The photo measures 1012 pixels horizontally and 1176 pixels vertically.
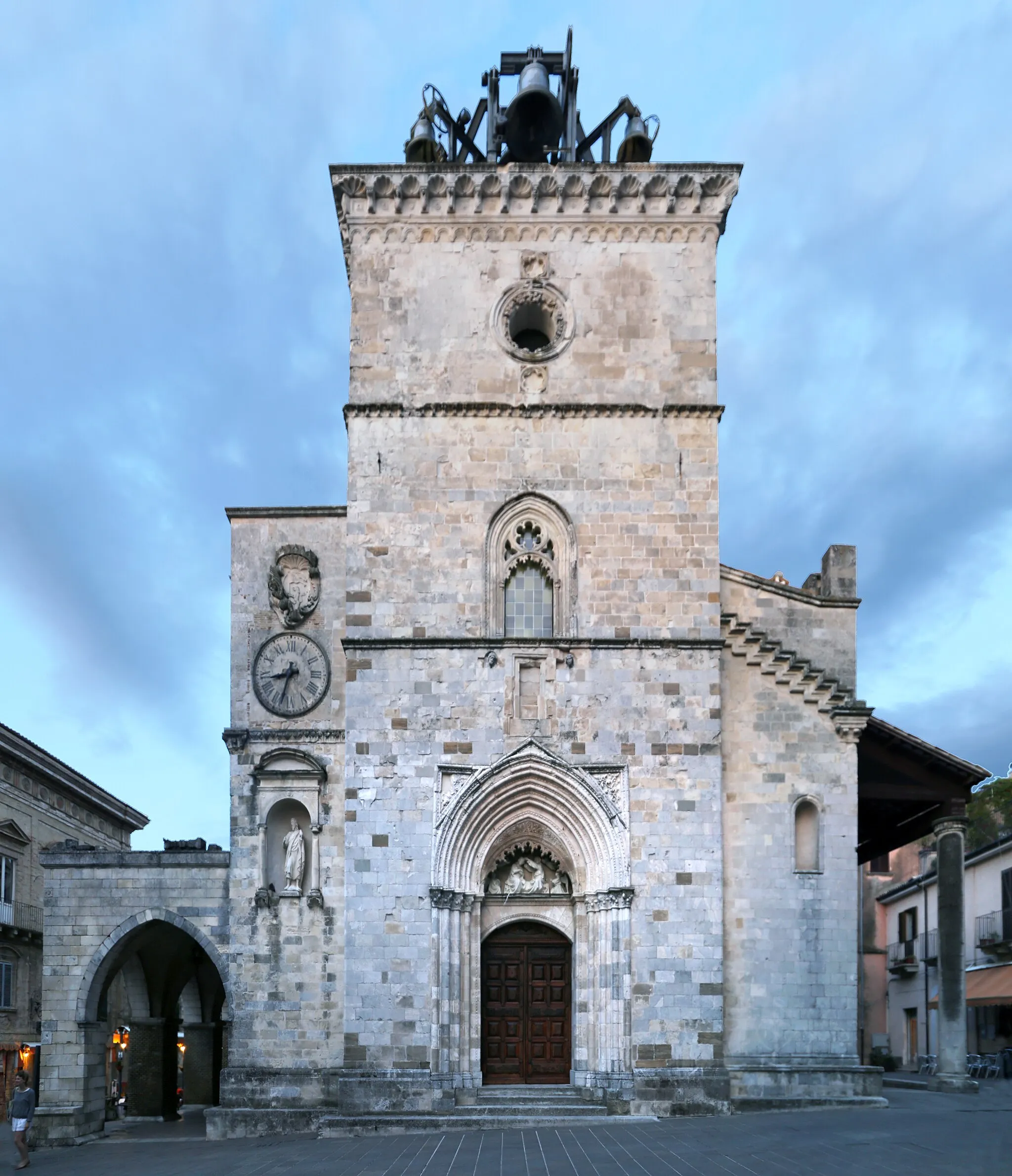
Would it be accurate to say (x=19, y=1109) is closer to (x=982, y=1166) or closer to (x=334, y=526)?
(x=334, y=526)

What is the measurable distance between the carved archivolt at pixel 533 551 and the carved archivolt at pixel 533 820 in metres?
2.42

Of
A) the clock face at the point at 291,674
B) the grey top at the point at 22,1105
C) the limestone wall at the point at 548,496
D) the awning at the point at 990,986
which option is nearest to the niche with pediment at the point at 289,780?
the clock face at the point at 291,674

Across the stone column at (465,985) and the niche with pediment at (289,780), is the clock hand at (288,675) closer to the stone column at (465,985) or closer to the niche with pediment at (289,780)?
the niche with pediment at (289,780)

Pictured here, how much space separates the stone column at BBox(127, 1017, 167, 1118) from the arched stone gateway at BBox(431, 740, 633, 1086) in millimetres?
8343

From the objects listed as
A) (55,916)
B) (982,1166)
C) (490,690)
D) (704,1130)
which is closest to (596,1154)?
(704,1130)

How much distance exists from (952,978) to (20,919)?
21.1 metres

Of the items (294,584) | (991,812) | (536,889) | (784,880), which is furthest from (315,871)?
(991,812)

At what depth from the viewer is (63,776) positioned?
3597 centimetres

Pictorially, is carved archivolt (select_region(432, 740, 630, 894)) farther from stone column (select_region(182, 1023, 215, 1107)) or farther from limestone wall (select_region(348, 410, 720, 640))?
stone column (select_region(182, 1023, 215, 1107))

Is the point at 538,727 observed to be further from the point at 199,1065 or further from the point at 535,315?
the point at 199,1065

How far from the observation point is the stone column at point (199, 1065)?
3166 cm

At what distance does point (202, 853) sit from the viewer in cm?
2383

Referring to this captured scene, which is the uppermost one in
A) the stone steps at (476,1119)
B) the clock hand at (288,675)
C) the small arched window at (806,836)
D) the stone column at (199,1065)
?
the clock hand at (288,675)

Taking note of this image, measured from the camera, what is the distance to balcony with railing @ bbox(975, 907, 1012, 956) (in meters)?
36.6
